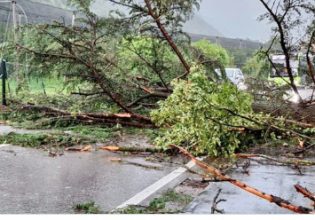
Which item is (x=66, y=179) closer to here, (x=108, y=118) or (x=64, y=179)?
(x=64, y=179)

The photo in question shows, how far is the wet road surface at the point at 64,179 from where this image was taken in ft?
9.27

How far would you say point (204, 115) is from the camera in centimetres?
294

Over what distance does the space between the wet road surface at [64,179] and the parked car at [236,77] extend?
0.65 meters

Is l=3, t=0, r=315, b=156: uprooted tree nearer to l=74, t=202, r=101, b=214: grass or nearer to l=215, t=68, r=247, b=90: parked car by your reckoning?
l=215, t=68, r=247, b=90: parked car

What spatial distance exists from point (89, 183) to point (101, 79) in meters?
1.45

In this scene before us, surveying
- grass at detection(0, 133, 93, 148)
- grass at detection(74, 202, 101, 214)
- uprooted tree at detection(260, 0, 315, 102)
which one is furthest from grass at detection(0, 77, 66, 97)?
grass at detection(74, 202, 101, 214)

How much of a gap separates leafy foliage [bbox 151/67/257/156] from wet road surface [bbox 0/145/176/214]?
1.00 feet

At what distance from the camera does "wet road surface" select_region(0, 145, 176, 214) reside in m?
2.82

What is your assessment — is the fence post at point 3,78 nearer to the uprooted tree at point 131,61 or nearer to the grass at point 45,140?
the uprooted tree at point 131,61

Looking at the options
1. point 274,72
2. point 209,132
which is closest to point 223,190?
point 209,132

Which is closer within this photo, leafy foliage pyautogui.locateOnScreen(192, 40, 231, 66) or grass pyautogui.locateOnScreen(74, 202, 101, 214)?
grass pyautogui.locateOnScreen(74, 202, 101, 214)

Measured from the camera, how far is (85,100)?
4.91 meters

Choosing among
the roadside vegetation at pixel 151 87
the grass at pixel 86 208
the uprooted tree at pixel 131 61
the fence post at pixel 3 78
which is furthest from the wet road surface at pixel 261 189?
the fence post at pixel 3 78

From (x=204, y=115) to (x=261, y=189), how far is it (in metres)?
0.49
